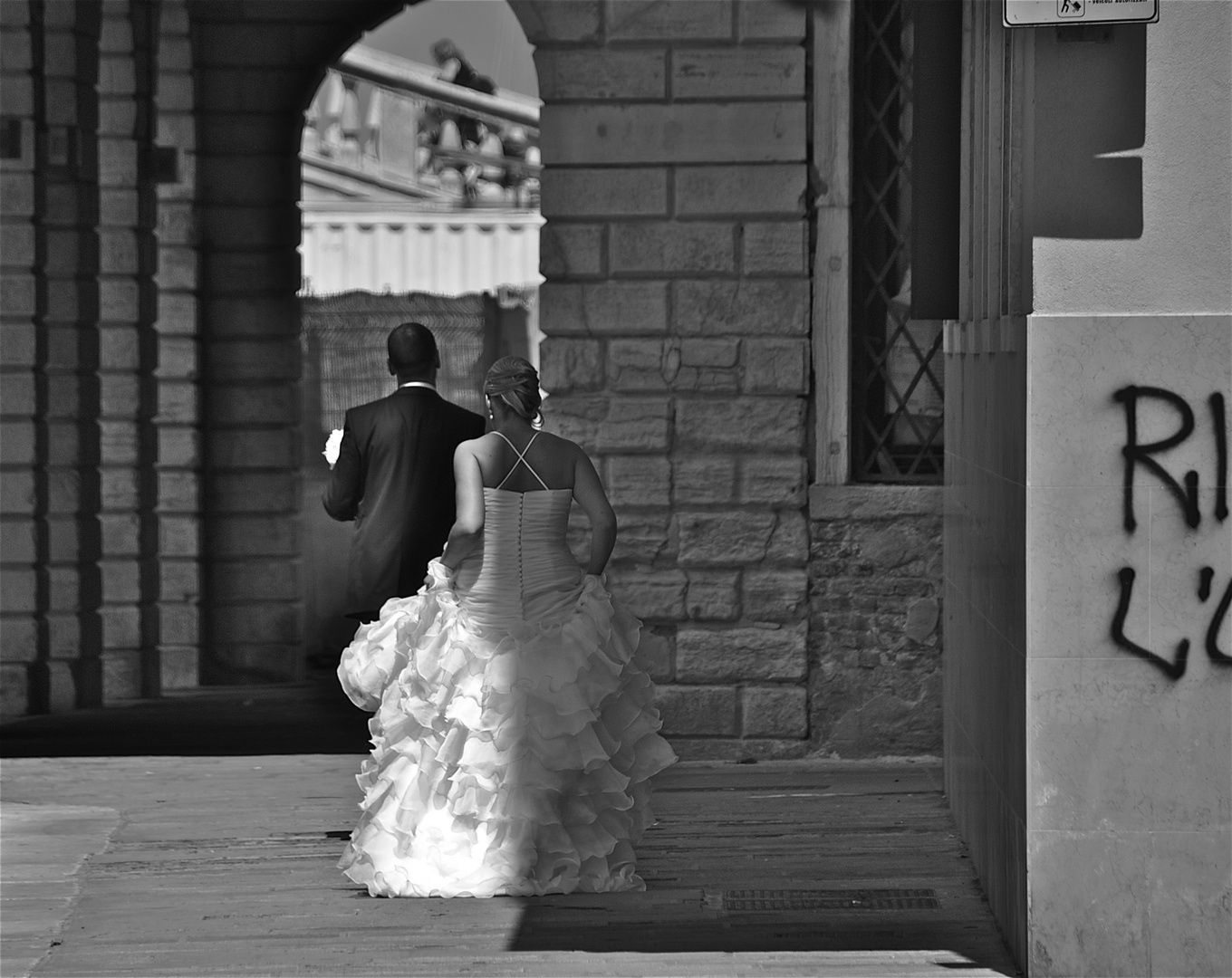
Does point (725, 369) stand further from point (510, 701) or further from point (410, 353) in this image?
point (510, 701)

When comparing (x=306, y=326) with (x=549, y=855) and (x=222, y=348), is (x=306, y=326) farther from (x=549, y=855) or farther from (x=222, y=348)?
(x=549, y=855)

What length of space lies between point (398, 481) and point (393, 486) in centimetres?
3

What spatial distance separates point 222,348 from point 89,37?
2714mm

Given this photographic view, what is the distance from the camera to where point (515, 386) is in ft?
23.6

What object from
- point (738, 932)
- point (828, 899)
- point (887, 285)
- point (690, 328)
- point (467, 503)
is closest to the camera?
point (738, 932)

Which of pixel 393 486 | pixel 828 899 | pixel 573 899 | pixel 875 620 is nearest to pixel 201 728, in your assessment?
pixel 393 486

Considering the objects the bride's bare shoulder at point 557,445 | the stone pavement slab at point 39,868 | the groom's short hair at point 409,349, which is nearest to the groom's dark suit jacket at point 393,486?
the groom's short hair at point 409,349

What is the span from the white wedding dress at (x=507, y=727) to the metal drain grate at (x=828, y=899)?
0.43 meters

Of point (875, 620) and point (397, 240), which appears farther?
point (397, 240)

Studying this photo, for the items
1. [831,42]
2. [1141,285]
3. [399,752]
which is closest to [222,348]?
[831,42]

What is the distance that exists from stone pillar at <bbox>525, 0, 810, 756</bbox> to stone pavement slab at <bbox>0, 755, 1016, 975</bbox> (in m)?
0.72

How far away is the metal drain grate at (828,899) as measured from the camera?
6.90 meters

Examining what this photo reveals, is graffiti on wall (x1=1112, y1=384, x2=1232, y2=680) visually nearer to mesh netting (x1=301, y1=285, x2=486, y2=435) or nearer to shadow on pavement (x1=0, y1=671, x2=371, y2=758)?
shadow on pavement (x1=0, y1=671, x2=371, y2=758)

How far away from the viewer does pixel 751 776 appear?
942 centimetres
